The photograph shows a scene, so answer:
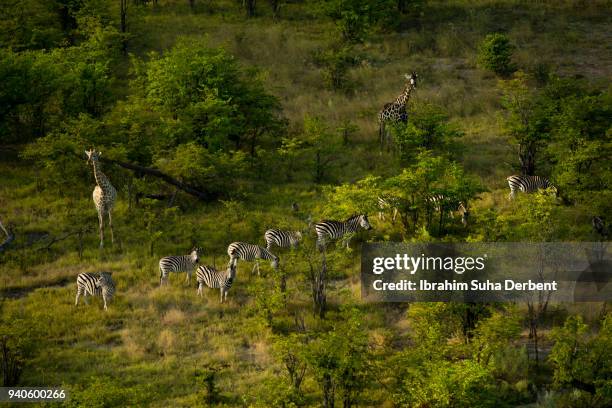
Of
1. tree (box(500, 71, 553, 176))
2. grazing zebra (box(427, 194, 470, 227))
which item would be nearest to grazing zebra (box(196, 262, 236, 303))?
grazing zebra (box(427, 194, 470, 227))

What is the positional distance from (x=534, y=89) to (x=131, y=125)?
21.4 meters

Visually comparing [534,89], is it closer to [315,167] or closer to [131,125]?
[315,167]

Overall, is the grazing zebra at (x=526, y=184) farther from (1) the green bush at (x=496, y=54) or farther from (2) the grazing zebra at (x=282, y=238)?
(1) the green bush at (x=496, y=54)

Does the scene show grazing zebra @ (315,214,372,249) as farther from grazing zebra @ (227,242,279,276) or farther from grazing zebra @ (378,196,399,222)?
grazing zebra @ (227,242,279,276)

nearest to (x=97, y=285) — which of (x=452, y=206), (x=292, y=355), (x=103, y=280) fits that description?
(x=103, y=280)

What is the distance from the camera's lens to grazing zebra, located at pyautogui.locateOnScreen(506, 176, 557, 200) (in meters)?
30.5

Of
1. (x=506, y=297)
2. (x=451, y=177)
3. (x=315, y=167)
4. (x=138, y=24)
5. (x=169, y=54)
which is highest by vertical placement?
(x=138, y=24)

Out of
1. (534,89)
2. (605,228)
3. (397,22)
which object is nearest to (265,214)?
(605,228)

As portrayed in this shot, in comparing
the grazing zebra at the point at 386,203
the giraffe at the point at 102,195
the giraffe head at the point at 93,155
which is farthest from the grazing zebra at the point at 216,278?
the giraffe head at the point at 93,155

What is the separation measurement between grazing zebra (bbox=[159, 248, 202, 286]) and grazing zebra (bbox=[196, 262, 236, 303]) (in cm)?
81

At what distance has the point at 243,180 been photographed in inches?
1337

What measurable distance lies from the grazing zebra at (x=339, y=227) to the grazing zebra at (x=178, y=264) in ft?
14.0

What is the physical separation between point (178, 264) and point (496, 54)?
83.4ft

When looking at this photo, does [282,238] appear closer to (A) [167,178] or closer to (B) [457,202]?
(B) [457,202]
